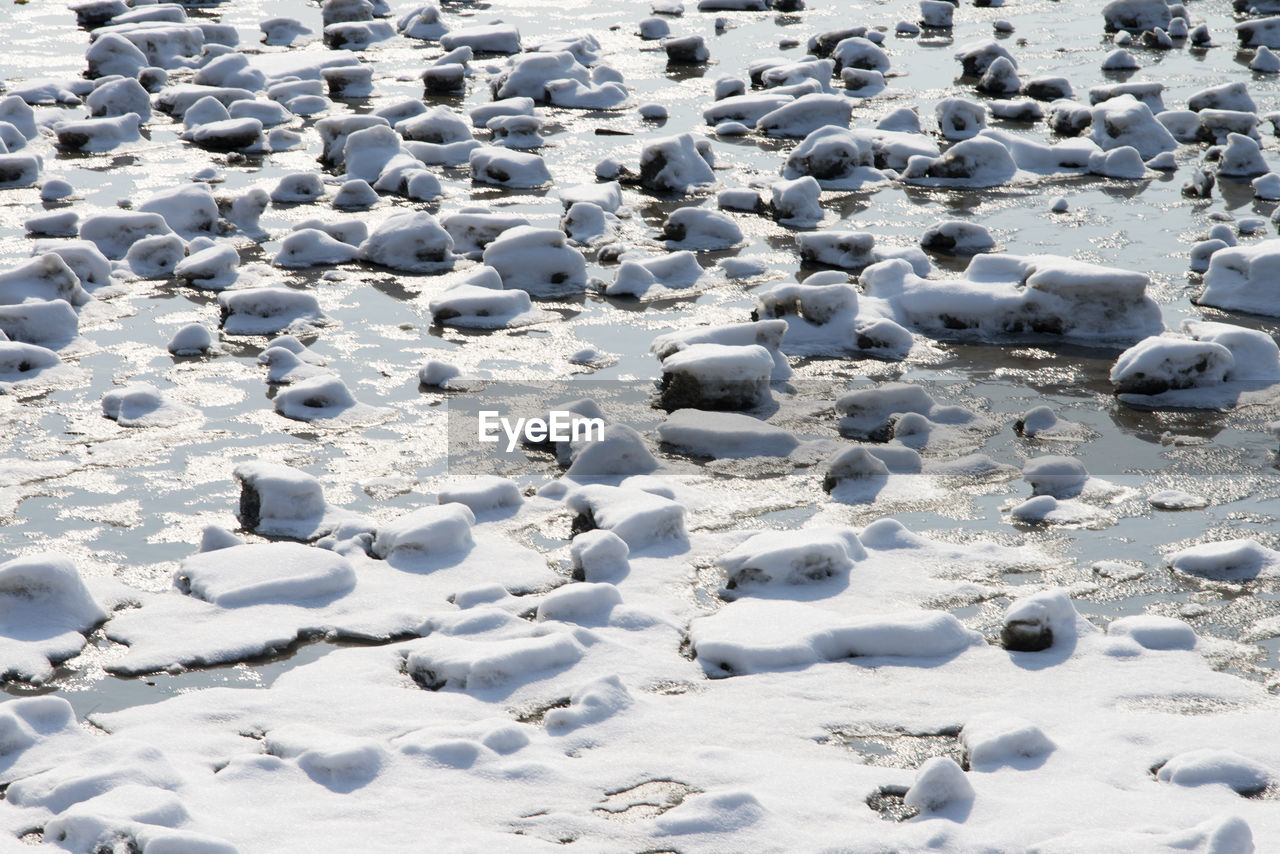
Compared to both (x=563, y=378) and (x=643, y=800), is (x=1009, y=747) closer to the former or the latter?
(x=643, y=800)

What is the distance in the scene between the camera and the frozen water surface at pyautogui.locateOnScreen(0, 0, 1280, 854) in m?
2.92

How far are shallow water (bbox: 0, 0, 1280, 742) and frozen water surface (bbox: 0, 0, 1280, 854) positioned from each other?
0.02m

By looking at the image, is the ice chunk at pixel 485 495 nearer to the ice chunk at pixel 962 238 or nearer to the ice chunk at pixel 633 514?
the ice chunk at pixel 633 514

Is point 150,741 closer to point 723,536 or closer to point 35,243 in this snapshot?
point 723,536

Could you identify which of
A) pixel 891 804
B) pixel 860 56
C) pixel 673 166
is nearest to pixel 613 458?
pixel 891 804

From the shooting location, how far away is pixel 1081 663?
3457mm

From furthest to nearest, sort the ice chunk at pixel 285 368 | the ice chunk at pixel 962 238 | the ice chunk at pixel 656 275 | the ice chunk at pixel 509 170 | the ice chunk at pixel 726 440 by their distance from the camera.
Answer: the ice chunk at pixel 509 170 → the ice chunk at pixel 962 238 → the ice chunk at pixel 656 275 → the ice chunk at pixel 285 368 → the ice chunk at pixel 726 440

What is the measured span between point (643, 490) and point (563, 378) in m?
1.18

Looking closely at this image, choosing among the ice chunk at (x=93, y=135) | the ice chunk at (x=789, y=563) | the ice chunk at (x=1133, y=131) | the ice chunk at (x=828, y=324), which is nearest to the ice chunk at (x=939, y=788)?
the ice chunk at (x=789, y=563)

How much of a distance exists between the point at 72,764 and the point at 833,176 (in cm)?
633

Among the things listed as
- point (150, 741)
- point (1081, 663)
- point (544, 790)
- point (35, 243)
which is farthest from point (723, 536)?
point (35, 243)

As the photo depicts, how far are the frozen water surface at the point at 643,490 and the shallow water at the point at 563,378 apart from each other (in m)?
0.02

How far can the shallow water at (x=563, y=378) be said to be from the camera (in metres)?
4.05

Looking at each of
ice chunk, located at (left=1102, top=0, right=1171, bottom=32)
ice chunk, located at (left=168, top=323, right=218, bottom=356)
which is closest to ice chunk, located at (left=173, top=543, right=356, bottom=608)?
ice chunk, located at (left=168, top=323, right=218, bottom=356)
